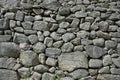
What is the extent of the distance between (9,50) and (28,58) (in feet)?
1.23

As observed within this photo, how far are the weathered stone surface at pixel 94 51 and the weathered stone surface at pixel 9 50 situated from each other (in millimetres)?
1256

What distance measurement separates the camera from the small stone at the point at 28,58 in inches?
199

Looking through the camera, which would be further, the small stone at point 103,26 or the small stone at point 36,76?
the small stone at point 103,26

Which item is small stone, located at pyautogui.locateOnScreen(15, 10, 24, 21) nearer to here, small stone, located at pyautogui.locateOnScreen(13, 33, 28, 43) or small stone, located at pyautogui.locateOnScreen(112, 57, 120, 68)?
small stone, located at pyautogui.locateOnScreen(13, 33, 28, 43)

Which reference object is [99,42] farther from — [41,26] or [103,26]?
[41,26]

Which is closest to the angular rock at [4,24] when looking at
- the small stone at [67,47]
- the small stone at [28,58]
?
the small stone at [28,58]

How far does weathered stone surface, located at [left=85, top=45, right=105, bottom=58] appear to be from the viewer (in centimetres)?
504

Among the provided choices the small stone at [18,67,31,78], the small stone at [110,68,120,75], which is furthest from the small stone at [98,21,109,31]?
the small stone at [18,67,31,78]

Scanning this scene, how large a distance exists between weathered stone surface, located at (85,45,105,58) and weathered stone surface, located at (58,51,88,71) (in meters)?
0.12

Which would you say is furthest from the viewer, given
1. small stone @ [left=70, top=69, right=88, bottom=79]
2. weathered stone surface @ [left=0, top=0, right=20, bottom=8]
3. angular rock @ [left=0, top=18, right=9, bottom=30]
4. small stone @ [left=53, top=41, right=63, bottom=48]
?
weathered stone surface @ [left=0, top=0, right=20, bottom=8]

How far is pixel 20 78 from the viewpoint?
5047 mm

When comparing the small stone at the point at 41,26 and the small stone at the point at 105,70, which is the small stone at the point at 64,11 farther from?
the small stone at the point at 105,70

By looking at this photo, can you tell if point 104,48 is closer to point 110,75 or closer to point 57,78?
point 110,75

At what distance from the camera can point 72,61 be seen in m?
5.00
